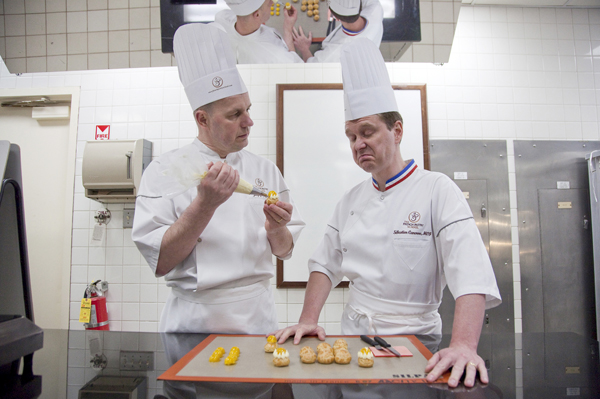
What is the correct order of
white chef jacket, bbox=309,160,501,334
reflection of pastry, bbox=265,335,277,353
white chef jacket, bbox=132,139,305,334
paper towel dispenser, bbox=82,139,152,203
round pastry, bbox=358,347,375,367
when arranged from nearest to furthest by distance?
1. round pastry, bbox=358,347,375,367
2. reflection of pastry, bbox=265,335,277,353
3. white chef jacket, bbox=309,160,501,334
4. white chef jacket, bbox=132,139,305,334
5. paper towel dispenser, bbox=82,139,152,203

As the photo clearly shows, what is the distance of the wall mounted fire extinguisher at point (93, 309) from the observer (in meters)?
2.91

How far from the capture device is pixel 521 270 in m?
3.07

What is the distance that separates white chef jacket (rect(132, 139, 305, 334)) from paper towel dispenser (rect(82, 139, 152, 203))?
5.56 feet

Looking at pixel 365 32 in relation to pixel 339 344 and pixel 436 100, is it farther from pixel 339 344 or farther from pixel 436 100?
pixel 436 100

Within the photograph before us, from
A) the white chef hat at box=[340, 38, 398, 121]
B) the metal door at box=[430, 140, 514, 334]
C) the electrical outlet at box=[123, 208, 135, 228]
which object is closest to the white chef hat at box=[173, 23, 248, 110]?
the white chef hat at box=[340, 38, 398, 121]

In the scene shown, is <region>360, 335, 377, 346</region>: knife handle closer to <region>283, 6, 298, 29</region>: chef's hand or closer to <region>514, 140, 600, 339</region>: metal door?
<region>283, 6, 298, 29</region>: chef's hand

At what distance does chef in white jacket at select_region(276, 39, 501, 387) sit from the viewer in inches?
42.0

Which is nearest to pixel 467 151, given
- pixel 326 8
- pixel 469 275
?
pixel 326 8

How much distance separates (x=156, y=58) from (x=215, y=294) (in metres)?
1.12

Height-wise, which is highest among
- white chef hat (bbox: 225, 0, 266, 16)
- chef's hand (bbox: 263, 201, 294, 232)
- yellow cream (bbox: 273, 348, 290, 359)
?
white chef hat (bbox: 225, 0, 266, 16)

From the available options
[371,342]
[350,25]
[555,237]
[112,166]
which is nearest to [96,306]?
[112,166]

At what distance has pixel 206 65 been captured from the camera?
135 cm

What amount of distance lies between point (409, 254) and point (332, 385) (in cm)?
55

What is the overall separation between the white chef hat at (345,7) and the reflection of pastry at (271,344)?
4.30 feet
